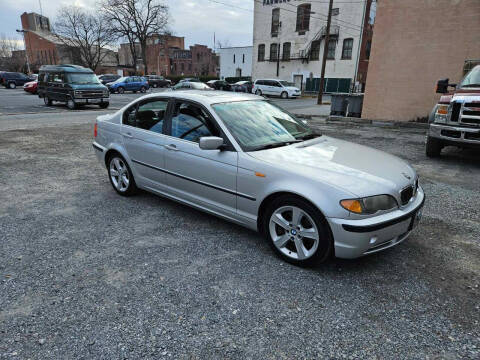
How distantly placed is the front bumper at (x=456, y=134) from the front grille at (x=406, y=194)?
14.4ft

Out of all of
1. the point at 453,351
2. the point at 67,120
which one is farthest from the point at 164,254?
the point at 67,120

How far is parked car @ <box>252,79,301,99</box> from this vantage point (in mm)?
31844

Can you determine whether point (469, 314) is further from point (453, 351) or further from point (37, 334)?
point (37, 334)

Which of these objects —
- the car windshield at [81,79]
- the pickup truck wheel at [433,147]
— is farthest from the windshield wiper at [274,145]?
the car windshield at [81,79]

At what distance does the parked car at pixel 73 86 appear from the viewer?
55.9ft

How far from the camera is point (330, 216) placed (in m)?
2.87

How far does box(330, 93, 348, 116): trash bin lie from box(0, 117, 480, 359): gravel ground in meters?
10.8

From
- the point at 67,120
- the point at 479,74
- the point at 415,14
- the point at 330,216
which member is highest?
the point at 415,14

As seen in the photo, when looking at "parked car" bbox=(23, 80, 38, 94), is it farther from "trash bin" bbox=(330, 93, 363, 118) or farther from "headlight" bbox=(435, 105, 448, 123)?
"headlight" bbox=(435, 105, 448, 123)

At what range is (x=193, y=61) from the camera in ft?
276

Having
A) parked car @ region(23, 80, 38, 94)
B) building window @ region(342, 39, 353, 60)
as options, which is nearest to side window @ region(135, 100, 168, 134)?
parked car @ region(23, 80, 38, 94)

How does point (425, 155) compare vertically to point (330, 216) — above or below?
below

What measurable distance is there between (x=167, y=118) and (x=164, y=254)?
171cm

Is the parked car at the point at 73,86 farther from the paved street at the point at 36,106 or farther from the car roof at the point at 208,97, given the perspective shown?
the car roof at the point at 208,97
